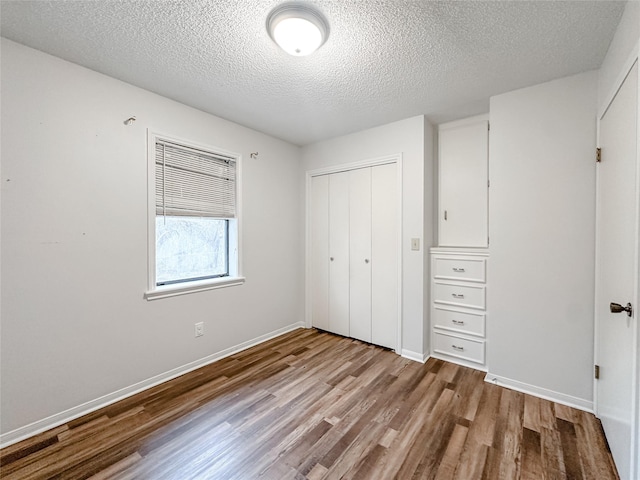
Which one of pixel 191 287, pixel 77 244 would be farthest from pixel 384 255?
pixel 77 244

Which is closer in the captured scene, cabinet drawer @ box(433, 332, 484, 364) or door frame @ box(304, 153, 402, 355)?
cabinet drawer @ box(433, 332, 484, 364)

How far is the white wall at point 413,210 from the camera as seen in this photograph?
278 cm

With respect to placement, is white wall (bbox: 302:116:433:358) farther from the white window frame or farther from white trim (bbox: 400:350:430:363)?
the white window frame

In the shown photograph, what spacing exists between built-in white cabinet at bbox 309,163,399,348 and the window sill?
1.14m

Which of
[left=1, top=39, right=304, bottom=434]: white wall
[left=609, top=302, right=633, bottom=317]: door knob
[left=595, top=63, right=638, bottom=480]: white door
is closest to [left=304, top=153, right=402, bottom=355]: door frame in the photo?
[left=1, top=39, right=304, bottom=434]: white wall

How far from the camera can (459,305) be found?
270 cm

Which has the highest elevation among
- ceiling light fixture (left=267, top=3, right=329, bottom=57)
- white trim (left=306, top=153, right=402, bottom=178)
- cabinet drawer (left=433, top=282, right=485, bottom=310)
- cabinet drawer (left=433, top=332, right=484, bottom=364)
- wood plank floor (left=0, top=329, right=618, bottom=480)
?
ceiling light fixture (left=267, top=3, right=329, bottom=57)

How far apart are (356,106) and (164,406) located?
2.96m

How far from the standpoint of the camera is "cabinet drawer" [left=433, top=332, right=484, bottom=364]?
2.58 metres

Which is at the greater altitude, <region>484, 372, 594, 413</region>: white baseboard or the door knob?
the door knob

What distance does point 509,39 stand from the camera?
168cm

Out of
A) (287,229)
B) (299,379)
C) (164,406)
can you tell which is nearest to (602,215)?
(299,379)

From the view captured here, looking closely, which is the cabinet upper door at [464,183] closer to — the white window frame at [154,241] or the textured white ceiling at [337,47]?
the textured white ceiling at [337,47]


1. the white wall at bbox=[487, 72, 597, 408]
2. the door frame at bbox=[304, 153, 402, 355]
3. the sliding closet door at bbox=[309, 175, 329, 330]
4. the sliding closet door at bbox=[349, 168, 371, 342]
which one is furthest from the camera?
the sliding closet door at bbox=[309, 175, 329, 330]
